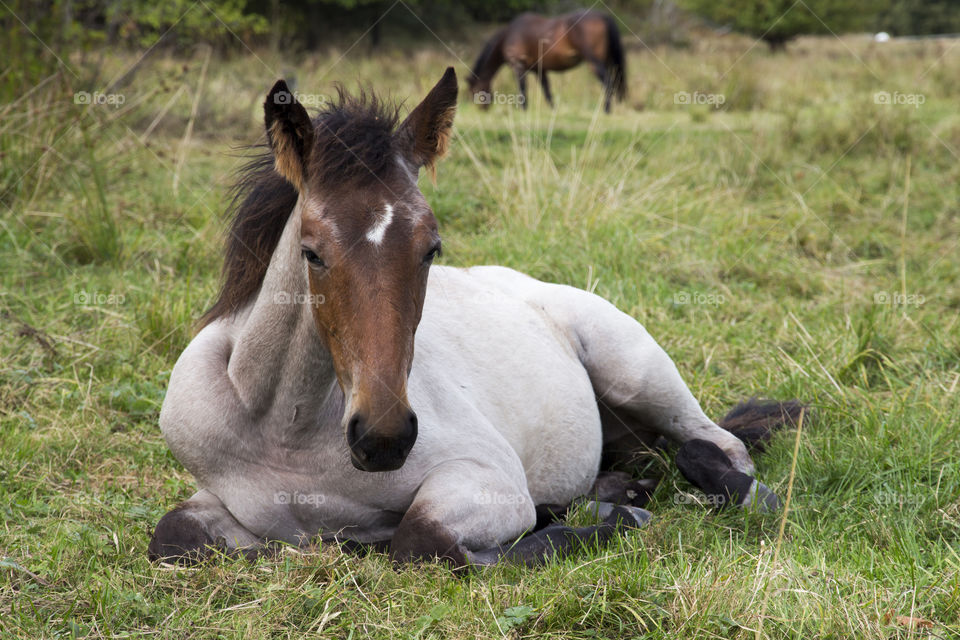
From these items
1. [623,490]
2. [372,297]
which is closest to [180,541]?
[372,297]

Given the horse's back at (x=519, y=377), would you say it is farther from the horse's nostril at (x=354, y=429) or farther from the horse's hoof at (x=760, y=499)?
the horse's nostril at (x=354, y=429)

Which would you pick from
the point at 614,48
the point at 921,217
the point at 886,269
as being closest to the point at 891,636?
the point at 886,269

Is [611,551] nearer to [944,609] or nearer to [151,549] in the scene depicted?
[944,609]

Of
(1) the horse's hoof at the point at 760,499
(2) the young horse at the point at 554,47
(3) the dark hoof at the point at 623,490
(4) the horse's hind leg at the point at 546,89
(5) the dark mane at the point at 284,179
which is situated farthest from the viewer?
(2) the young horse at the point at 554,47

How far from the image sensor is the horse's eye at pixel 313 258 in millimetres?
2574

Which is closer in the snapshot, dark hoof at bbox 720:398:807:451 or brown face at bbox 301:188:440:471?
brown face at bbox 301:188:440:471

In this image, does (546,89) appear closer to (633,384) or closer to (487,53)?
(487,53)

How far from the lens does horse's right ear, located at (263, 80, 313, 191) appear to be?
8.54 ft

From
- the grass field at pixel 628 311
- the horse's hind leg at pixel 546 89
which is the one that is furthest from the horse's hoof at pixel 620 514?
the horse's hind leg at pixel 546 89

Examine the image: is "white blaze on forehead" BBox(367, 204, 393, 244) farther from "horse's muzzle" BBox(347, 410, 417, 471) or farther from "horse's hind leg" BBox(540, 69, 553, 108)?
"horse's hind leg" BBox(540, 69, 553, 108)

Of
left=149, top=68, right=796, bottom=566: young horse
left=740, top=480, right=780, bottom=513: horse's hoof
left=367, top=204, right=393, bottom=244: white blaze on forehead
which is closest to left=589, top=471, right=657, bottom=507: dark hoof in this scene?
left=149, top=68, right=796, bottom=566: young horse

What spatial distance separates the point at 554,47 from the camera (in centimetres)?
1545

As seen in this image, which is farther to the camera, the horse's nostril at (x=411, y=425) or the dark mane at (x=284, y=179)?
the dark mane at (x=284, y=179)

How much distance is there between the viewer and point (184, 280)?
6129 millimetres
